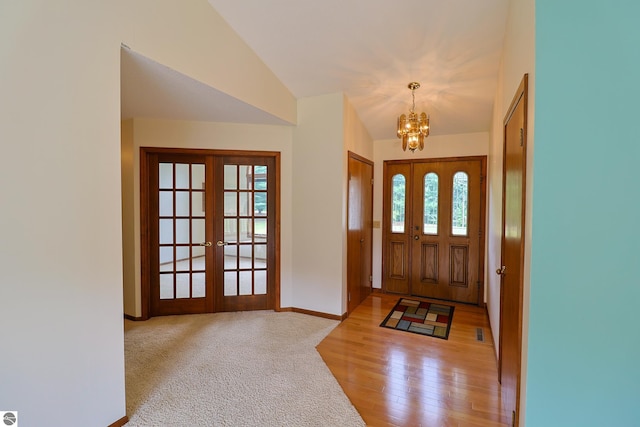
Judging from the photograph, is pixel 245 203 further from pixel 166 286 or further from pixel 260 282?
pixel 166 286

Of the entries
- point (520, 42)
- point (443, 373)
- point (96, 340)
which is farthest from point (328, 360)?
point (520, 42)

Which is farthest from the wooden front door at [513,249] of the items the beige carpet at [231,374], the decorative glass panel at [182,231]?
the decorative glass panel at [182,231]

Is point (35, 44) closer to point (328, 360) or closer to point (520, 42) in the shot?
point (520, 42)

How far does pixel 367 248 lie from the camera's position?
4590mm

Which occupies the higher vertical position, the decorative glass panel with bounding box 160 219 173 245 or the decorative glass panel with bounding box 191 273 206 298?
the decorative glass panel with bounding box 160 219 173 245

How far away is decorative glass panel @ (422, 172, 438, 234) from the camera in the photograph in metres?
4.49

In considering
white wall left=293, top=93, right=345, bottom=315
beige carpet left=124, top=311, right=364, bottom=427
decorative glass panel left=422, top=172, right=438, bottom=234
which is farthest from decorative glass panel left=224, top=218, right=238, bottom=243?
decorative glass panel left=422, top=172, right=438, bottom=234

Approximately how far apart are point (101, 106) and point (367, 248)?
3.66 metres

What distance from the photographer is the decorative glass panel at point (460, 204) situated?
4336 millimetres

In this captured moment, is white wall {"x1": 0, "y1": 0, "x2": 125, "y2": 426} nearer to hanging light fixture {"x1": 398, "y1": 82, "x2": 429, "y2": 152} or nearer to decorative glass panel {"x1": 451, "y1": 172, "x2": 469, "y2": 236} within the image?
hanging light fixture {"x1": 398, "y1": 82, "x2": 429, "y2": 152}

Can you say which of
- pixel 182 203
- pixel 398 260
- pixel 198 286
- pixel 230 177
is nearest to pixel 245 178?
pixel 230 177

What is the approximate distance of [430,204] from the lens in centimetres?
452
